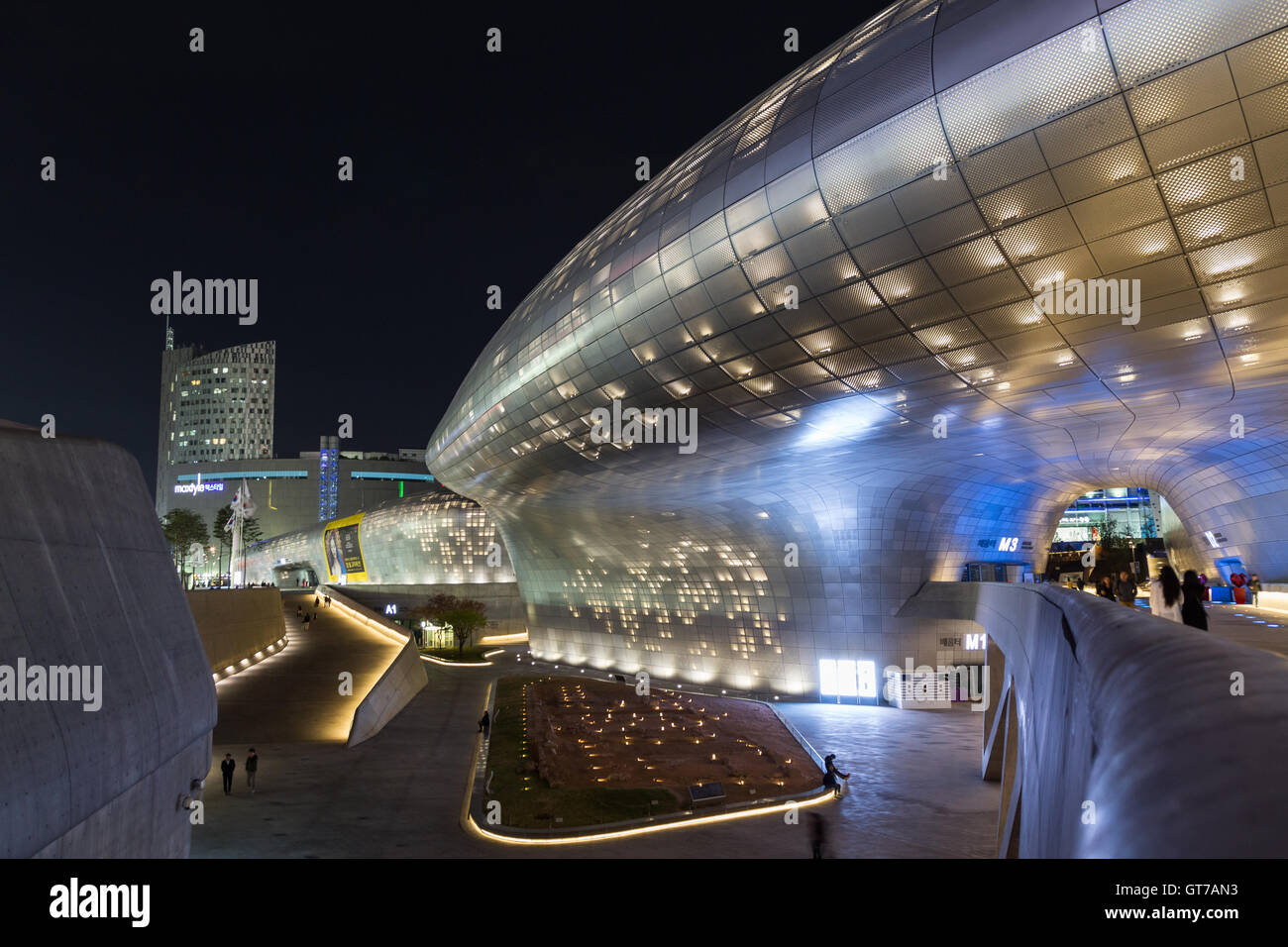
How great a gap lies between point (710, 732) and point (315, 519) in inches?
4881

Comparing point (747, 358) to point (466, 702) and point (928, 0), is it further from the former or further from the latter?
point (466, 702)

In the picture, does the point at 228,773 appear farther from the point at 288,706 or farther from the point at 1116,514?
the point at 1116,514

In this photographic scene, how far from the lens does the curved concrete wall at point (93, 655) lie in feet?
20.8

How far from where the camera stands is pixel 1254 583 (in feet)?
80.2

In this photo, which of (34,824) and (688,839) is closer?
(34,824)

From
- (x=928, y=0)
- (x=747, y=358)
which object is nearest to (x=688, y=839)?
(x=747, y=358)

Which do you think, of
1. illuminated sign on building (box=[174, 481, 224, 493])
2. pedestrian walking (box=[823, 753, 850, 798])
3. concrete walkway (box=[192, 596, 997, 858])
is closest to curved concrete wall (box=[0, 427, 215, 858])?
concrete walkway (box=[192, 596, 997, 858])

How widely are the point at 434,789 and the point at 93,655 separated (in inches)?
525

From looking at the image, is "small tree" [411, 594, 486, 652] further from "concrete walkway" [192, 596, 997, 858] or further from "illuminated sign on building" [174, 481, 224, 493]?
"illuminated sign on building" [174, 481, 224, 493]

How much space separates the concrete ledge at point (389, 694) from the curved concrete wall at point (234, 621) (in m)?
6.71

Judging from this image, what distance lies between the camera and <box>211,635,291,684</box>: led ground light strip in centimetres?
3102

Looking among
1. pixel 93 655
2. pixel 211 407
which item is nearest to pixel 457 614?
pixel 93 655

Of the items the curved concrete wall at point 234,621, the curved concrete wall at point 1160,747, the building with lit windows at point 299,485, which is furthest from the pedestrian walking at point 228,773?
the building with lit windows at point 299,485
